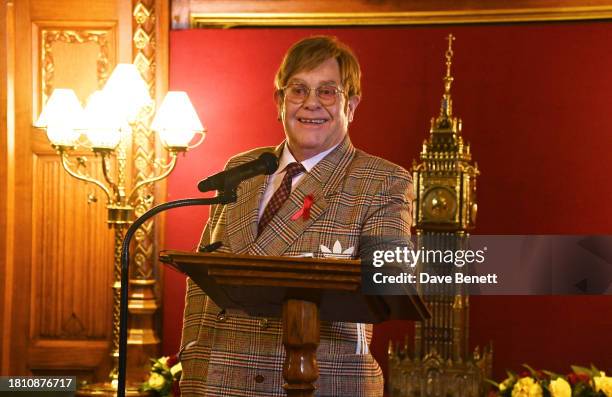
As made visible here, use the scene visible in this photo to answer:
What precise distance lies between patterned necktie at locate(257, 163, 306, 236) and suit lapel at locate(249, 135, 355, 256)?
1.3 inches

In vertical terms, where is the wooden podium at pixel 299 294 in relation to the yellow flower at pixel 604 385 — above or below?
above

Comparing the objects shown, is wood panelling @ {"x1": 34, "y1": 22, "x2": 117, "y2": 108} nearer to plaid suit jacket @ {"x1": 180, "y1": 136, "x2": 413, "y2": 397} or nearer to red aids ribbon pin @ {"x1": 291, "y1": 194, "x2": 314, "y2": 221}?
plaid suit jacket @ {"x1": 180, "y1": 136, "x2": 413, "y2": 397}

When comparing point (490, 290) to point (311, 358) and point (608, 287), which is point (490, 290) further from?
point (311, 358)

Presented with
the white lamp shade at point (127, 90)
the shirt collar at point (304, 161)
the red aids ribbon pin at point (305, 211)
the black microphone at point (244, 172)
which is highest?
the white lamp shade at point (127, 90)

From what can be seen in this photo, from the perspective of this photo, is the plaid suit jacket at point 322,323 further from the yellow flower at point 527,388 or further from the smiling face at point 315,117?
the yellow flower at point 527,388

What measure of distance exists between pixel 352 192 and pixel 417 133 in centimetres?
254

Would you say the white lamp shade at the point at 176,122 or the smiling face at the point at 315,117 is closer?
the smiling face at the point at 315,117

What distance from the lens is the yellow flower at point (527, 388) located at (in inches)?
139

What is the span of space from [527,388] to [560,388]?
0.12 meters

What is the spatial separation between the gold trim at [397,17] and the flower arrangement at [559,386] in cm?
171

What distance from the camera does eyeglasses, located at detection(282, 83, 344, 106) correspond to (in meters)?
2.20

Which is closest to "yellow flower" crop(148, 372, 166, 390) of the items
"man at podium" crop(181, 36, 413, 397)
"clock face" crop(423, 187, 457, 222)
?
"clock face" crop(423, 187, 457, 222)

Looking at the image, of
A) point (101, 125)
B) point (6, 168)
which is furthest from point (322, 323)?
point (6, 168)

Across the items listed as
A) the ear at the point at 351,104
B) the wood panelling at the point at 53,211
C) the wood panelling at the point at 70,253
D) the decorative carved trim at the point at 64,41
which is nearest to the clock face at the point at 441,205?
the wood panelling at the point at 53,211
